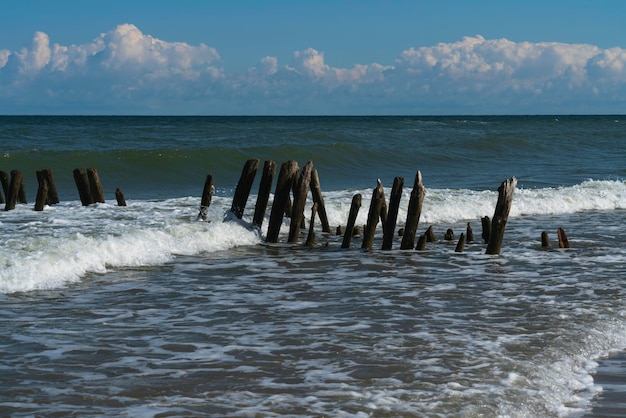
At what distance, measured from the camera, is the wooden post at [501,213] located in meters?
12.3

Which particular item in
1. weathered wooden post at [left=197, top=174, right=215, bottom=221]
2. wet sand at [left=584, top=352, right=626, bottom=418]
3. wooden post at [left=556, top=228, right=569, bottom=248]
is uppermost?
weathered wooden post at [left=197, top=174, right=215, bottom=221]

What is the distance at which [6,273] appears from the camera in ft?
35.0

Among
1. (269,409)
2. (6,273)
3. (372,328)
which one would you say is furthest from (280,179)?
(269,409)

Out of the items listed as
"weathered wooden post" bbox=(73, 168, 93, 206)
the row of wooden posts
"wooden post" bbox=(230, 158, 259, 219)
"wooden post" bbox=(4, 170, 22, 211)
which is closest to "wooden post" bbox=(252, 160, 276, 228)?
the row of wooden posts

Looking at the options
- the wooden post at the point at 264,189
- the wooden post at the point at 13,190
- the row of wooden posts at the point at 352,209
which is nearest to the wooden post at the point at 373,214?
the row of wooden posts at the point at 352,209

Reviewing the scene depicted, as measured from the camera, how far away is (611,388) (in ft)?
22.1

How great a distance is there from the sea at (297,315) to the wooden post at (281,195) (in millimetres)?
333

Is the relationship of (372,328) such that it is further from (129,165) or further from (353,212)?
(129,165)

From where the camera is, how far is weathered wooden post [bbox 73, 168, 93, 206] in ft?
55.5

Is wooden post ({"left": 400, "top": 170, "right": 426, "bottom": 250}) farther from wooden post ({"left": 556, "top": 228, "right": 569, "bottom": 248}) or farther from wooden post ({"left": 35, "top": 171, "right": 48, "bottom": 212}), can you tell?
wooden post ({"left": 35, "top": 171, "right": 48, "bottom": 212})

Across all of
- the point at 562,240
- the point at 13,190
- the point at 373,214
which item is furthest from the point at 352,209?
the point at 13,190

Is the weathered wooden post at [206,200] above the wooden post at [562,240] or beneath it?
above

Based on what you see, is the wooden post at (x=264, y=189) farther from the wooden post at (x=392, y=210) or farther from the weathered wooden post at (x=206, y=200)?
the wooden post at (x=392, y=210)

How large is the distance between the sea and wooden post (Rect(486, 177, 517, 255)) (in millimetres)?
299
